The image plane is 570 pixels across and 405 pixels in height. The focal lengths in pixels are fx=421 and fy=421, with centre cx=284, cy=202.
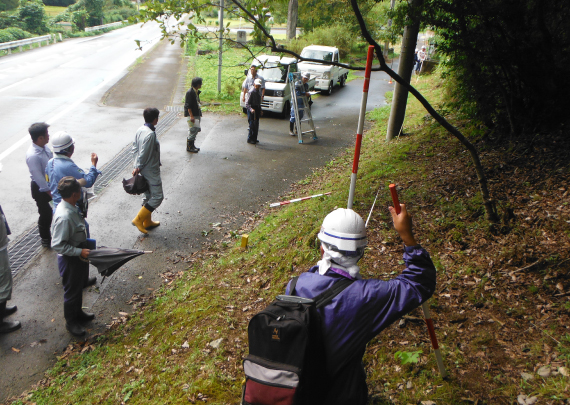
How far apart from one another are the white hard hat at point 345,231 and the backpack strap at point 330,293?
20cm

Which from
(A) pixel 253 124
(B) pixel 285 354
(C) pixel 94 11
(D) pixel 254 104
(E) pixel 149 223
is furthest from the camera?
(C) pixel 94 11

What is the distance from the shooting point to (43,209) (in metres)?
6.97

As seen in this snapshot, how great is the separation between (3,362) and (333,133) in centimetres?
1175

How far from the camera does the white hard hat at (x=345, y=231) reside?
8.16 ft

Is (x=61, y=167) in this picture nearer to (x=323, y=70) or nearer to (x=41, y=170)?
(x=41, y=170)

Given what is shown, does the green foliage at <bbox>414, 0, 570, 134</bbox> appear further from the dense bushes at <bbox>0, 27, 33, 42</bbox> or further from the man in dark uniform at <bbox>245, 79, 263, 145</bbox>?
the dense bushes at <bbox>0, 27, 33, 42</bbox>

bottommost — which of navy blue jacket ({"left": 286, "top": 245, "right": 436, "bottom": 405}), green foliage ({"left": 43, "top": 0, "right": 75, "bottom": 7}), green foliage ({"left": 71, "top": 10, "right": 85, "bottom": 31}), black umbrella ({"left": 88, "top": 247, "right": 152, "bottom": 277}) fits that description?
black umbrella ({"left": 88, "top": 247, "right": 152, "bottom": 277})

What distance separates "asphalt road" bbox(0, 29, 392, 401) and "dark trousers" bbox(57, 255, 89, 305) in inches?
21.3

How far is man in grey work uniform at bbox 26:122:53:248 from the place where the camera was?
6488mm

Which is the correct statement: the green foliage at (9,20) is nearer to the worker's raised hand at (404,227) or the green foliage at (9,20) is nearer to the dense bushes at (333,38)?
the dense bushes at (333,38)

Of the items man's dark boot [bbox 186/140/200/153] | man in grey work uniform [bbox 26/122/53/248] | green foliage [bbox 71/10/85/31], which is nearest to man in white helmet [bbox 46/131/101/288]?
man in grey work uniform [bbox 26/122/53/248]

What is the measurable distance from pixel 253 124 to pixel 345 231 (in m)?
10.7

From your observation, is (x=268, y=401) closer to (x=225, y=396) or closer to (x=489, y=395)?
(x=225, y=396)

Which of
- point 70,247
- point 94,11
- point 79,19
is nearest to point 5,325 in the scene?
point 70,247
